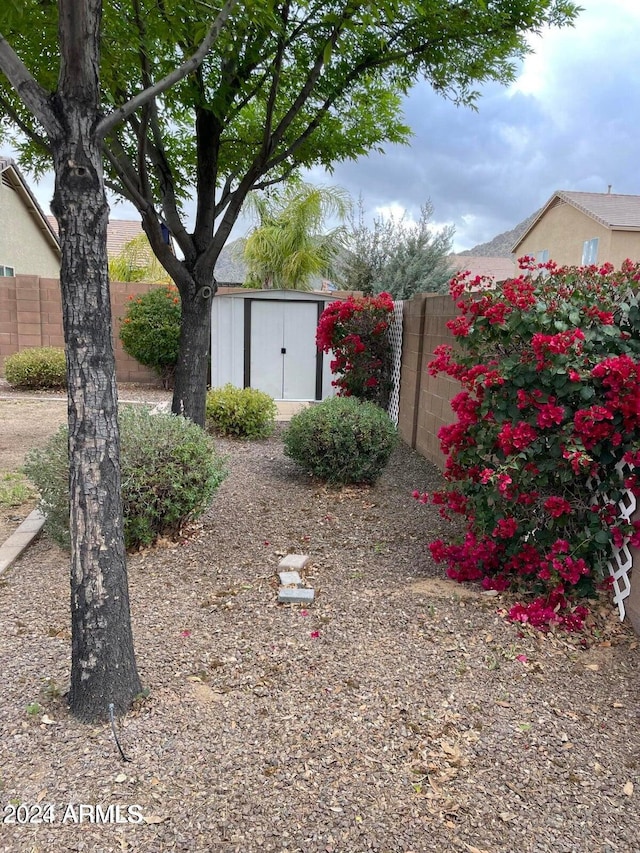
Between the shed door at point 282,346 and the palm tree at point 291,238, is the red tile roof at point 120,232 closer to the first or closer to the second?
the palm tree at point 291,238

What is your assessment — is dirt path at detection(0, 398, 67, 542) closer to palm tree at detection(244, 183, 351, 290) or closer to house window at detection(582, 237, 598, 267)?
palm tree at detection(244, 183, 351, 290)

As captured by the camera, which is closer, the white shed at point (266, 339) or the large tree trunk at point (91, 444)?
the large tree trunk at point (91, 444)

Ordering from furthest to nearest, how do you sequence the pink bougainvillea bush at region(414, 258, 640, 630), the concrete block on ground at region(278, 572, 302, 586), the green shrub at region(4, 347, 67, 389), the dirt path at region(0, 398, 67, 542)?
the green shrub at region(4, 347, 67, 389)
the dirt path at region(0, 398, 67, 542)
the concrete block on ground at region(278, 572, 302, 586)
the pink bougainvillea bush at region(414, 258, 640, 630)

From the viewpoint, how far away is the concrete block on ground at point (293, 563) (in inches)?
145

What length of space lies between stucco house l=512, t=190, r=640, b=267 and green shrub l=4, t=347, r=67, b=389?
14.5 metres

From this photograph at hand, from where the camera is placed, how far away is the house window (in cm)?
Answer: 2180

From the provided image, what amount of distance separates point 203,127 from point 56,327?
7779 millimetres

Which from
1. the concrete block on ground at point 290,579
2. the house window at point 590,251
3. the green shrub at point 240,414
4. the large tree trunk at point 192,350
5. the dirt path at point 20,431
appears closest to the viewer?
the concrete block on ground at point 290,579

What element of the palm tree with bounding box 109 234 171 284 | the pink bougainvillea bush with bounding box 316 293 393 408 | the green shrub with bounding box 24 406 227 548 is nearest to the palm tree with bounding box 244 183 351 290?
the palm tree with bounding box 109 234 171 284

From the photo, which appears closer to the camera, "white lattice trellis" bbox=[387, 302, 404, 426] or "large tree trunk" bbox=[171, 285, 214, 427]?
"large tree trunk" bbox=[171, 285, 214, 427]

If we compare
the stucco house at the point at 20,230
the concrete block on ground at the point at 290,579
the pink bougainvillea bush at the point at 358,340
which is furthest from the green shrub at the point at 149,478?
the stucco house at the point at 20,230

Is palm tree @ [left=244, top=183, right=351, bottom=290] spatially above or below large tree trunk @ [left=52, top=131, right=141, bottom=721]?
above

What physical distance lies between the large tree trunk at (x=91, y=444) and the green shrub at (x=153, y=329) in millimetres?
9224

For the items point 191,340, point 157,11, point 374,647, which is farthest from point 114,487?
point 191,340
